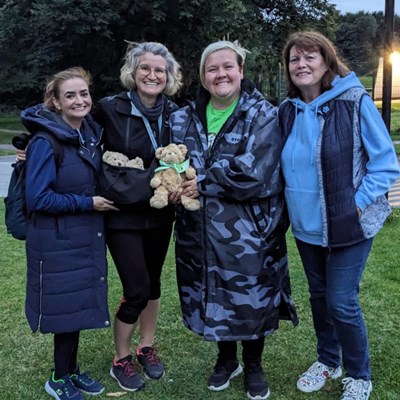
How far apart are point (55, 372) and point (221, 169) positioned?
146 centimetres

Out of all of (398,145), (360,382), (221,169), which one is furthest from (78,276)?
(398,145)

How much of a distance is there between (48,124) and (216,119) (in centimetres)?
83

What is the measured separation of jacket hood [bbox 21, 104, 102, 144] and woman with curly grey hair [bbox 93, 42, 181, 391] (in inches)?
8.2

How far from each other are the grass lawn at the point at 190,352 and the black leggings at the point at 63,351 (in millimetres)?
192

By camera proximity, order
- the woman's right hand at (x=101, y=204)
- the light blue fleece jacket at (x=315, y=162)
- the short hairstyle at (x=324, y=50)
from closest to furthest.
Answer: the light blue fleece jacket at (x=315, y=162) → the short hairstyle at (x=324, y=50) → the woman's right hand at (x=101, y=204)

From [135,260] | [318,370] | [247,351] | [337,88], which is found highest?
[337,88]

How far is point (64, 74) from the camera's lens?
2744 millimetres

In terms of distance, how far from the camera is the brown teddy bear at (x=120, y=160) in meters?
2.68

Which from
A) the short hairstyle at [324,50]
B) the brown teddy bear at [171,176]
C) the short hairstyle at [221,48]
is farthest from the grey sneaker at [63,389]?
the short hairstyle at [324,50]

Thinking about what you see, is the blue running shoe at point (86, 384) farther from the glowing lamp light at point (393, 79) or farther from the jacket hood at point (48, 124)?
the glowing lamp light at point (393, 79)

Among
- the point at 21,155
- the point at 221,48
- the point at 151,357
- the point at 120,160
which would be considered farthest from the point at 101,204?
the point at 151,357

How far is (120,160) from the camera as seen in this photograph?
106 inches

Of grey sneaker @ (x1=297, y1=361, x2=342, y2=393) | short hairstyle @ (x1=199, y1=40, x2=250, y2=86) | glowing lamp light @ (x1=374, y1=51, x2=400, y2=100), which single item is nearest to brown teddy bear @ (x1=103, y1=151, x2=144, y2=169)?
short hairstyle @ (x1=199, y1=40, x2=250, y2=86)

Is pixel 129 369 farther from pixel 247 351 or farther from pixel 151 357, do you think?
pixel 247 351
